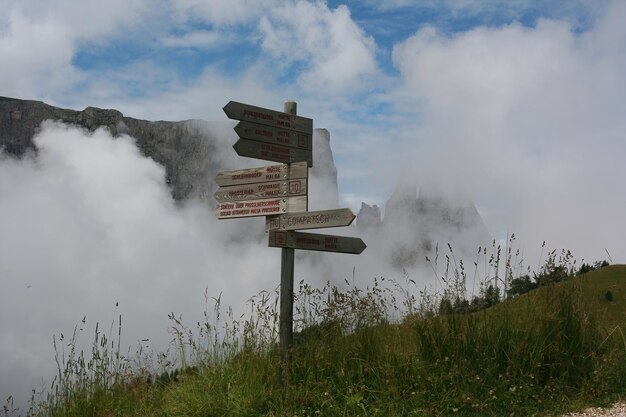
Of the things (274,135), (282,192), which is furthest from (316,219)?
(274,135)

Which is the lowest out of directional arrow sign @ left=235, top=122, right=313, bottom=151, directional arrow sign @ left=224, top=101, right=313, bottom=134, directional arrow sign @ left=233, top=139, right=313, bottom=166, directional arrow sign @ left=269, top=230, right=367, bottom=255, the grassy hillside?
the grassy hillside

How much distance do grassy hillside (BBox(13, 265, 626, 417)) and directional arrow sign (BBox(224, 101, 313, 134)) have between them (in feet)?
6.63

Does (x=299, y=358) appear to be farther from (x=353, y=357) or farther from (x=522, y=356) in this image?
(x=522, y=356)

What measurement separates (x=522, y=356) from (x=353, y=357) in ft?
6.06

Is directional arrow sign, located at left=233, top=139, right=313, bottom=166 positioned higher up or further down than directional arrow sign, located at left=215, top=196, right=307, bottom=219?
higher up

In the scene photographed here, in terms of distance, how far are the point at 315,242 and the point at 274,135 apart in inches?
54.7

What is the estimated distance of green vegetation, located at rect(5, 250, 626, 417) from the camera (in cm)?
663

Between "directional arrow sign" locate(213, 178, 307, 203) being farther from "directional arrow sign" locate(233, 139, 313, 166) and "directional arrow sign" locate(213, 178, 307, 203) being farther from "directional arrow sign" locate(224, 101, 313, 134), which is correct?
"directional arrow sign" locate(224, 101, 313, 134)

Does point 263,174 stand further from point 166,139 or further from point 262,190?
point 166,139

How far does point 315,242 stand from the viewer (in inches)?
303

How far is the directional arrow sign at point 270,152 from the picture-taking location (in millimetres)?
7594

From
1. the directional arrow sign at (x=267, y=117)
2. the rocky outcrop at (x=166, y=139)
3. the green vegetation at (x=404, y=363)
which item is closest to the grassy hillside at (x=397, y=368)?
the green vegetation at (x=404, y=363)

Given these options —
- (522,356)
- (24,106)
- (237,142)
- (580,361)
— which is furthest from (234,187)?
(24,106)

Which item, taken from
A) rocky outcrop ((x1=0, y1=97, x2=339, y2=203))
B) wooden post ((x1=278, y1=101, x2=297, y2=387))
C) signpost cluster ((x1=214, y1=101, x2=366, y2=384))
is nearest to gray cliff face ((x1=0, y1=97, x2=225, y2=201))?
rocky outcrop ((x1=0, y1=97, x2=339, y2=203))
